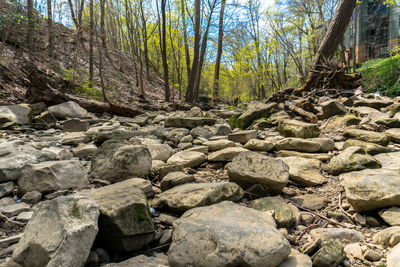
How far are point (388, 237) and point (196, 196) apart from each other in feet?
4.08

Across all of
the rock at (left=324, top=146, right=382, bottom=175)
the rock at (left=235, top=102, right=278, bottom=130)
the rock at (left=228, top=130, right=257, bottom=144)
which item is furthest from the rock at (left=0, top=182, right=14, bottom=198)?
the rock at (left=235, top=102, right=278, bottom=130)

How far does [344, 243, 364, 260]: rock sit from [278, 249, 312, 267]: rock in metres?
0.29

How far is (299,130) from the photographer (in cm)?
374

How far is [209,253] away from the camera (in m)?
1.24

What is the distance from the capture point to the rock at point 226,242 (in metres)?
1.22

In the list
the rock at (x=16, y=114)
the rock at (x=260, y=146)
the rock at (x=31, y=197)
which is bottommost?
the rock at (x=31, y=197)

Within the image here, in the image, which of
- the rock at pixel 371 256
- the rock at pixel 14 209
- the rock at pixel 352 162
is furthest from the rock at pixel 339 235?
the rock at pixel 14 209

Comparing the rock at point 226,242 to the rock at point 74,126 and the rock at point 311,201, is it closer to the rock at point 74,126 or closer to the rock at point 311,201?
the rock at point 311,201

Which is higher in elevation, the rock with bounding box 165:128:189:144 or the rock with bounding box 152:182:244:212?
the rock with bounding box 165:128:189:144

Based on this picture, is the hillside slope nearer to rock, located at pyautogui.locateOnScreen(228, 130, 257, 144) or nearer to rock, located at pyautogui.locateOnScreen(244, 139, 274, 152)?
rock, located at pyautogui.locateOnScreen(228, 130, 257, 144)

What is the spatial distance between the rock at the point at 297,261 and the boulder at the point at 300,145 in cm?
203

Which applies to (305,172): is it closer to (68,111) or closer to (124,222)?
(124,222)

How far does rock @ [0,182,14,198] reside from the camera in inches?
79.7

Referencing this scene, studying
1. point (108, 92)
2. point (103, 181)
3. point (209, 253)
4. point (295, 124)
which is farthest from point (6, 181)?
point (108, 92)
